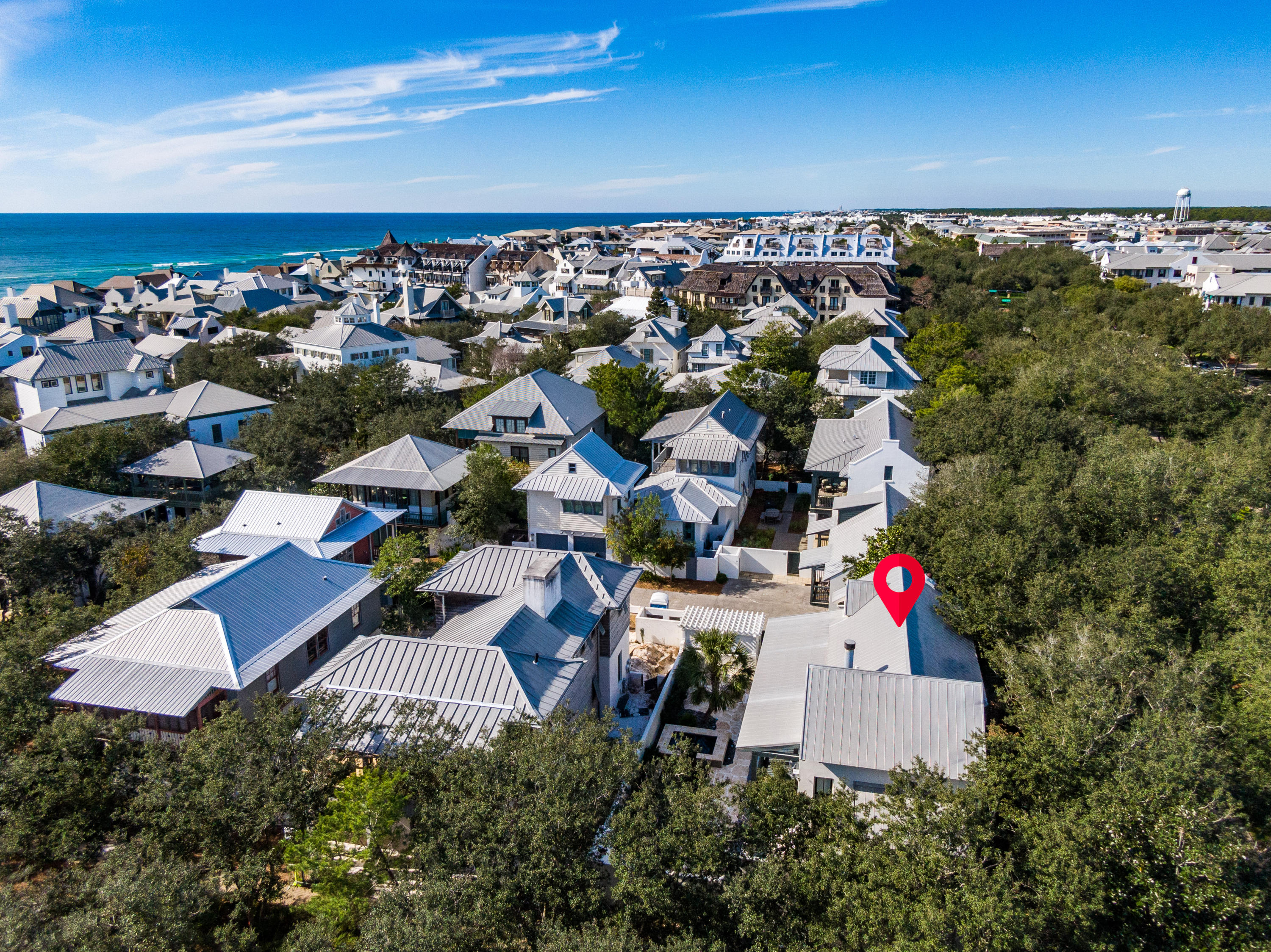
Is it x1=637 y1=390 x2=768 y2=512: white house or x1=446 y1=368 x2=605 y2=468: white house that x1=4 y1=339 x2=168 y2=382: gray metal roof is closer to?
x1=446 y1=368 x2=605 y2=468: white house

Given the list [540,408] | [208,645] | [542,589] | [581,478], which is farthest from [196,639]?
[540,408]

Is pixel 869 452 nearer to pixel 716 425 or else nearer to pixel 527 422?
pixel 716 425

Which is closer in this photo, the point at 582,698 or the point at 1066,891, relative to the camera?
the point at 1066,891

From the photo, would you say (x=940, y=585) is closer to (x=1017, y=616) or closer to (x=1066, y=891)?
(x=1017, y=616)

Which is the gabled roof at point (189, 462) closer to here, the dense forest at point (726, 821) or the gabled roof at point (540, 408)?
the gabled roof at point (540, 408)

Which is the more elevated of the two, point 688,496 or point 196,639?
point 196,639

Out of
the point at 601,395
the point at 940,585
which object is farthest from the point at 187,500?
the point at 940,585
